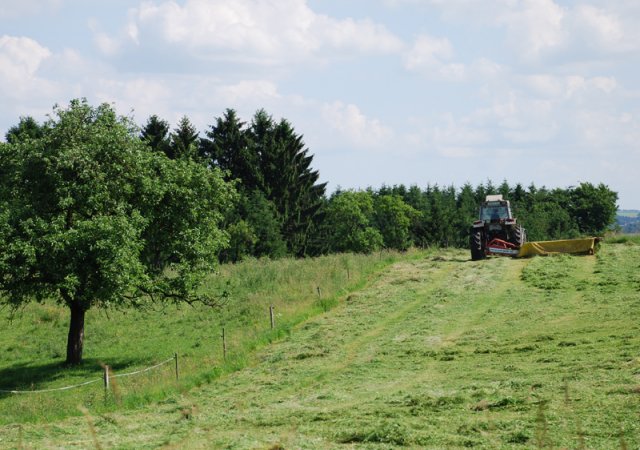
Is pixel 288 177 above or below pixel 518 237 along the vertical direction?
above

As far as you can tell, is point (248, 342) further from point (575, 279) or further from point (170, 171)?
point (575, 279)

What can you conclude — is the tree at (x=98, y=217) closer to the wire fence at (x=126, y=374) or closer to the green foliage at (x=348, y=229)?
the wire fence at (x=126, y=374)


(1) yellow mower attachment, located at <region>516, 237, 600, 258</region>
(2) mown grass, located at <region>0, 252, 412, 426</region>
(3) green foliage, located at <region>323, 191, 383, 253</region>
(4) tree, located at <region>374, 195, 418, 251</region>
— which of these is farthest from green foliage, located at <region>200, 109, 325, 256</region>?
(1) yellow mower attachment, located at <region>516, 237, 600, 258</region>

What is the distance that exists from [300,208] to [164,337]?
Result: 4312 cm

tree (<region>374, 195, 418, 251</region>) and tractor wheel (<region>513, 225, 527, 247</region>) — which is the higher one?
tree (<region>374, 195, 418, 251</region>)

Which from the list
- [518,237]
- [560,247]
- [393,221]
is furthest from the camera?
[393,221]

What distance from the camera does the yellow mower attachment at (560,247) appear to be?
36219 mm

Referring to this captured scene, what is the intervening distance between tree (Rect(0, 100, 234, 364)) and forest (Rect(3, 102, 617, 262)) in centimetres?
1682

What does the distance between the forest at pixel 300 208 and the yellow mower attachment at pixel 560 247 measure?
17.6 metres

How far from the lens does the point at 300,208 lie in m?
73.4

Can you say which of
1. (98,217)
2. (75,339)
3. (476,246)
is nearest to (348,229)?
(476,246)

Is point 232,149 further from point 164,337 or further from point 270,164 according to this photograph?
point 164,337

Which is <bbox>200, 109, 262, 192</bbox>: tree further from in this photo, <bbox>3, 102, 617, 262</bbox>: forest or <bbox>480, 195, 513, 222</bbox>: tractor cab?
<bbox>480, 195, 513, 222</bbox>: tractor cab

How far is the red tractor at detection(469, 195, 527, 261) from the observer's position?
37.5 metres
